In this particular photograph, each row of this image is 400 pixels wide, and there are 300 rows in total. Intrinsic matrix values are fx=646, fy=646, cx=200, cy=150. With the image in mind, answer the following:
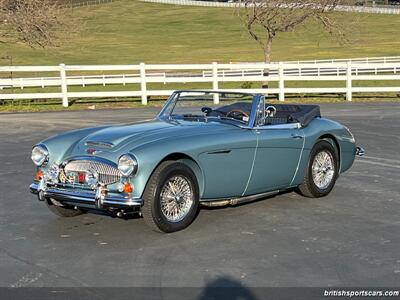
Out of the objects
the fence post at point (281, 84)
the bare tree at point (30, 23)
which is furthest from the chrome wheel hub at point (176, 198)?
the bare tree at point (30, 23)

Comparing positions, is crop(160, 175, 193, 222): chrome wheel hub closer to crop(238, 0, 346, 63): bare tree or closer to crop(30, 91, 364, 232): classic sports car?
crop(30, 91, 364, 232): classic sports car

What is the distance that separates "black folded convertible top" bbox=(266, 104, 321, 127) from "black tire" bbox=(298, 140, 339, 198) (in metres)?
0.33

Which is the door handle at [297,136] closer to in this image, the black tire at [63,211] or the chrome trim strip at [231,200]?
the chrome trim strip at [231,200]

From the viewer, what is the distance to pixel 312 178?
7836 mm

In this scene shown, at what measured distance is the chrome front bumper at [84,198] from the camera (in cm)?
595

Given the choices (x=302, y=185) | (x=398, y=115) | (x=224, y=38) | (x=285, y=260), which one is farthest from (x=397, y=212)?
(x=224, y=38)

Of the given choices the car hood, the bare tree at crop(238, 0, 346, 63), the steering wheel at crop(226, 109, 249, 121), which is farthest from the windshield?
the bare tree at crop(238, 0, 346, 63)

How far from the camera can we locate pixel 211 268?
5.24 meters

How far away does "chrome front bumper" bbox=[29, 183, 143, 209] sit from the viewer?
19.5 ft

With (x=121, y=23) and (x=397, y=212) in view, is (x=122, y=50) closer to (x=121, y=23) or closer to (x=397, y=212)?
(x=121, y=23)

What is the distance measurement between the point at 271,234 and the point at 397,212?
174cm

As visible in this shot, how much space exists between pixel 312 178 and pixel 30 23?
18637 mm

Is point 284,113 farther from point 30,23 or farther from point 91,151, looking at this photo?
point 30,23

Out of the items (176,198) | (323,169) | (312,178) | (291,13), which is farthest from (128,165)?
(291,13)
